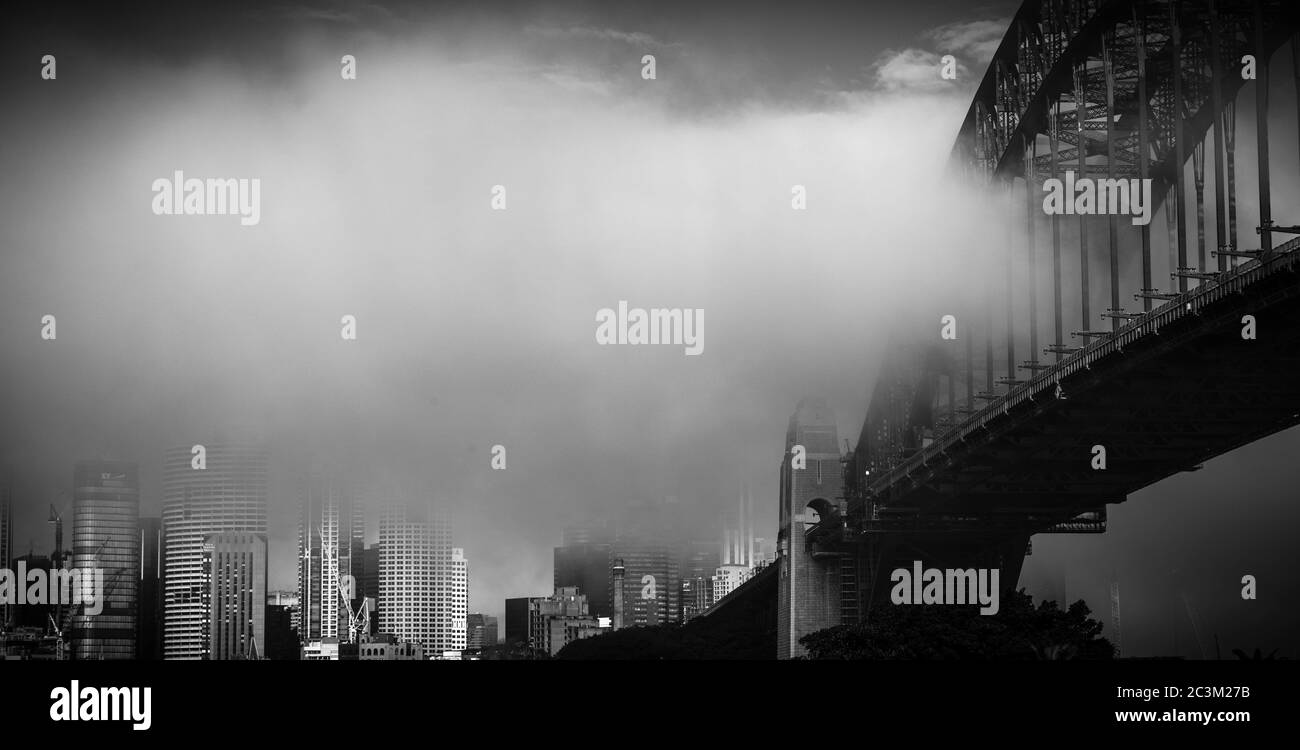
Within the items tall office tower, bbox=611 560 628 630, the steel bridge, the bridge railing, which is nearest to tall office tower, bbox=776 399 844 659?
the steel bridge

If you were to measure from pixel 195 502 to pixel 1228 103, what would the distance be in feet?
484

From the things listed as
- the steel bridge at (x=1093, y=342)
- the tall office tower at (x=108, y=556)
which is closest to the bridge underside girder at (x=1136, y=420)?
the steel bridge at (x=1093, y=342)

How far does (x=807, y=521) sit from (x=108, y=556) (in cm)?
7644

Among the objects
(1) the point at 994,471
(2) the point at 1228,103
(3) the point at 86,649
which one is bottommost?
(3) the point at 86,649

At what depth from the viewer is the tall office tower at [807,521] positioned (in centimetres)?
11794

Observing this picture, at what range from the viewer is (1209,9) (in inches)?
2283

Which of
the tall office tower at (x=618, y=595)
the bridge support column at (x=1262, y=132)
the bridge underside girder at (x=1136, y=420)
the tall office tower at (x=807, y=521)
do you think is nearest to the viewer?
the bridge support column at (x=1262, y=132)

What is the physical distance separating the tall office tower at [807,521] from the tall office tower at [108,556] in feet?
161

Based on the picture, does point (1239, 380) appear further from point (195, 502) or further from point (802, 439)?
point (195, 502)

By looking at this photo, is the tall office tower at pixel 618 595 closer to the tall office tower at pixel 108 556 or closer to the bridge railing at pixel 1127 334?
the tall office tower at pixel 108 556

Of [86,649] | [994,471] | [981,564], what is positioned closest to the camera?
[994,471]

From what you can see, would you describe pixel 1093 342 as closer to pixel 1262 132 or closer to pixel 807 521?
pixel 1262 132

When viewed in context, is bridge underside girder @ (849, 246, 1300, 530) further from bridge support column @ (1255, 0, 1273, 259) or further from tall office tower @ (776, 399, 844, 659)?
tall office tower @ (776, 399, 844, 659)
